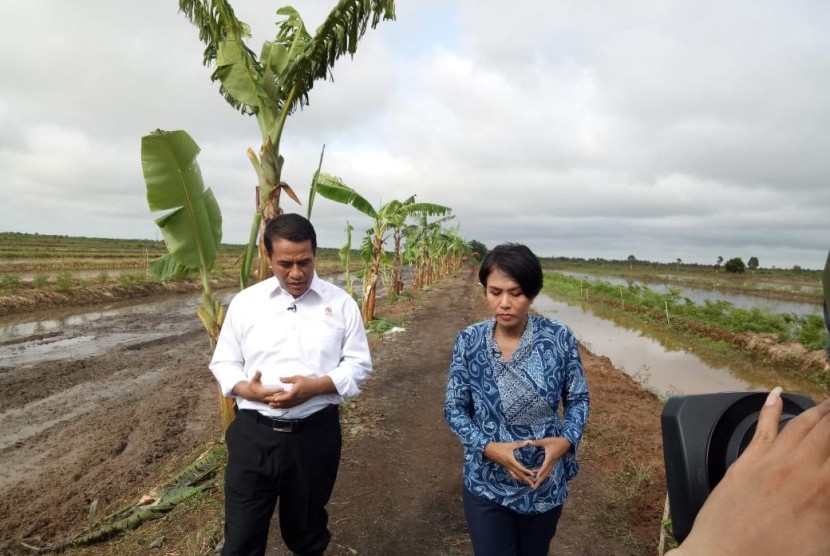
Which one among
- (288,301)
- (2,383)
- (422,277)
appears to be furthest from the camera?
(422,277)

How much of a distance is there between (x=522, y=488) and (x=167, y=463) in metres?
3.97

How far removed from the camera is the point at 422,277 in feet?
76.5

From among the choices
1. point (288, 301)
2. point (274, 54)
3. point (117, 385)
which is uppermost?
point (274, 54)

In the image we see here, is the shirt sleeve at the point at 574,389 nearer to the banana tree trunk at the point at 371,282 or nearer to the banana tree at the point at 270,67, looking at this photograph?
the banana tree at the point at 270,67

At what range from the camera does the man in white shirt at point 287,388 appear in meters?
2.24

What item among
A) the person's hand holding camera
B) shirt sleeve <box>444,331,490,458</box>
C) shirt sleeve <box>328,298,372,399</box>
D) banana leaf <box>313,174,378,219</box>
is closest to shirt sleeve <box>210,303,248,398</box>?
shirt sleeve <box>328,298,372,399</box>

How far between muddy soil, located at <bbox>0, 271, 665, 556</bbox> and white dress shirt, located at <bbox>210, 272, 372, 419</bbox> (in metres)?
1.43

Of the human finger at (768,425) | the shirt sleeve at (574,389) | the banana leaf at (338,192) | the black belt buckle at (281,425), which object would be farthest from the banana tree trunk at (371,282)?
the human finger at (768,425)

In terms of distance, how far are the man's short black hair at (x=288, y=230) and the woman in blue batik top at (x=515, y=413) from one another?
2.95 ft

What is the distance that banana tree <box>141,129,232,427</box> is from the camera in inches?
149

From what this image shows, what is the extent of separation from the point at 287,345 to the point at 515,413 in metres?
1.06

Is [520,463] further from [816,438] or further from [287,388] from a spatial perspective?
[816,438]

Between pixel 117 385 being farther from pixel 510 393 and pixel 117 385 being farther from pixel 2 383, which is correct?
pixel 510 393

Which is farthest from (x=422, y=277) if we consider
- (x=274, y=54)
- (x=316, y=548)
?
(x=316, y=548)
